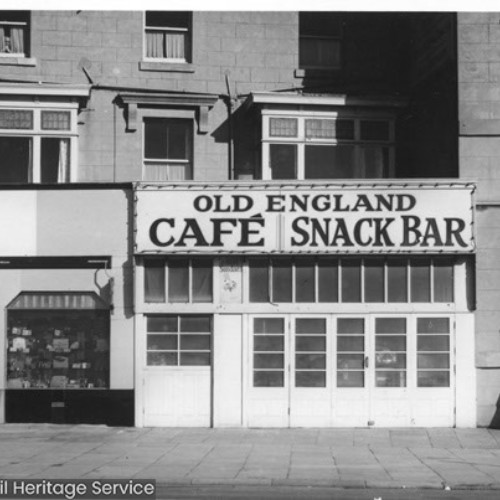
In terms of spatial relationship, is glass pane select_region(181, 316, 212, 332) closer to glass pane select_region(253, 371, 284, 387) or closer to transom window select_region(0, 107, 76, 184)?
glass pane select_region(253, 371, 284, 387)

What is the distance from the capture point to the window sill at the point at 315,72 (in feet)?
64.1

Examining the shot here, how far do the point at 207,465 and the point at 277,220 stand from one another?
6.24 metres

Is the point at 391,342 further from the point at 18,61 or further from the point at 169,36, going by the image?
the point at 18,61

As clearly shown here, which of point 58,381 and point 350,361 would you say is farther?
point 58,381

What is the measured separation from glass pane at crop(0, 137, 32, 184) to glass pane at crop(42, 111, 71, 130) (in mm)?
542

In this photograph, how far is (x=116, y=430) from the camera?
56.2 ft

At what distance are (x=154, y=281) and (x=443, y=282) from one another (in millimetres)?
5947

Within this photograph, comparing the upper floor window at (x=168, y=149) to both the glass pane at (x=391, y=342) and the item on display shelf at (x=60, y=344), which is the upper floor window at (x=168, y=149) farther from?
the glass pane at (x=391, y=342)

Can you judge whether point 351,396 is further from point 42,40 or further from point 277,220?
point 42,40

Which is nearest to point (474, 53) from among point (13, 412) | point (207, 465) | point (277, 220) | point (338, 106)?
point (338, 106)

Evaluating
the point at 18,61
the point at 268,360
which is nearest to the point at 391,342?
the point at 268,360

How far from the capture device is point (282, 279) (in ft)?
58.6

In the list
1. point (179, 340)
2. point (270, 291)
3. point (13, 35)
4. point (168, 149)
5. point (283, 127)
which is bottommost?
point (179, 340)

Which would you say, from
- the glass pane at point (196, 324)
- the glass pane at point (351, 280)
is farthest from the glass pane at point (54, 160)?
the glass pane at point (351, 280)
